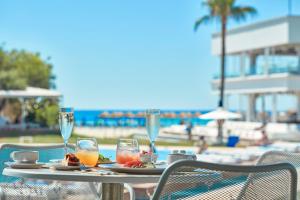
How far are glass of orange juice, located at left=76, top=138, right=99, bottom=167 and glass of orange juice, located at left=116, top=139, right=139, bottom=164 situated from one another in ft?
0.41

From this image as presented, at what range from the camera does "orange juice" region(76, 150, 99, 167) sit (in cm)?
362

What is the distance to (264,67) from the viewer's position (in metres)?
31.9

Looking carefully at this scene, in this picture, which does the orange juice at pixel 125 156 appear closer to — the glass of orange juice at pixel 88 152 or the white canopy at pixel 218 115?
the glass of orange juice at pixel 88 152

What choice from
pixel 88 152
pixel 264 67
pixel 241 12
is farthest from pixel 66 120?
pixel 241 12

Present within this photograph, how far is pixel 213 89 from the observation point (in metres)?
36.4

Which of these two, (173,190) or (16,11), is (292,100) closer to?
(16,11)

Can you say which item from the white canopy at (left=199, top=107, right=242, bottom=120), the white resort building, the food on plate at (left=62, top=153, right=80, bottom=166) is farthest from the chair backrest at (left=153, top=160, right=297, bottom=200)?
the white resort building

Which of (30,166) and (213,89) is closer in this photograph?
(30,166)

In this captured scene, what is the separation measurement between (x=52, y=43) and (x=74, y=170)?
2423 inches

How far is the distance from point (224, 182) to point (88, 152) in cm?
103

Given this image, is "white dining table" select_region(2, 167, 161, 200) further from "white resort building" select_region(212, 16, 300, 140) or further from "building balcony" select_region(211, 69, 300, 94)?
"building balcony" select_region(211, 69, 300, 94)

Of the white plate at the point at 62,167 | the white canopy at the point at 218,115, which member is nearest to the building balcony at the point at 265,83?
the white canopy at the point at 218,115

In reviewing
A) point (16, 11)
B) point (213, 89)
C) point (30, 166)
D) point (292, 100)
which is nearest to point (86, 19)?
point (16, 11)

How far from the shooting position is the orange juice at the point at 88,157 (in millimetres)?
3617
